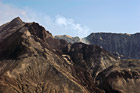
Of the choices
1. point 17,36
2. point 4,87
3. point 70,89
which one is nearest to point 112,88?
point 70,89

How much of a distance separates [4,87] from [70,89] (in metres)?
32.8

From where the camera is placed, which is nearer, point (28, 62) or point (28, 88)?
point (28, 88)

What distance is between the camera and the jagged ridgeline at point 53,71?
4520 inches

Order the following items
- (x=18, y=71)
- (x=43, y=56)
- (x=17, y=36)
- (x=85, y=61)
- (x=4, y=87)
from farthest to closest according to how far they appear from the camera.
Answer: (x=85, y=61) < (x=17, y=36) < (x=43, y=56) < (x=18, y=71) < (x=4, y=87)

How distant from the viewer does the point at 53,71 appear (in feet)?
413

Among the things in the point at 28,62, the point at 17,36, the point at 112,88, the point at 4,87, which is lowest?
the point at 112,88

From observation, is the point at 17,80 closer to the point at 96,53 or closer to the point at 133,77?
the point at 133,77

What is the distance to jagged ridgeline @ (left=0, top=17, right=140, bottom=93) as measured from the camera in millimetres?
114812

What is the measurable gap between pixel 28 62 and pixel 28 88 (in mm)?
19944

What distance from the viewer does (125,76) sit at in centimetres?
14200

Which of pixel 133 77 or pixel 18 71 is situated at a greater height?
pixel 18 71

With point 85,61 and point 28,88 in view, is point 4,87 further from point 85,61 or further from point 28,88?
point 85,61

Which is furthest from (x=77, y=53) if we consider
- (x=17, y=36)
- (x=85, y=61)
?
(x=17, y=36)

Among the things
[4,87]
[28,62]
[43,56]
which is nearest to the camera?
[4,87]
